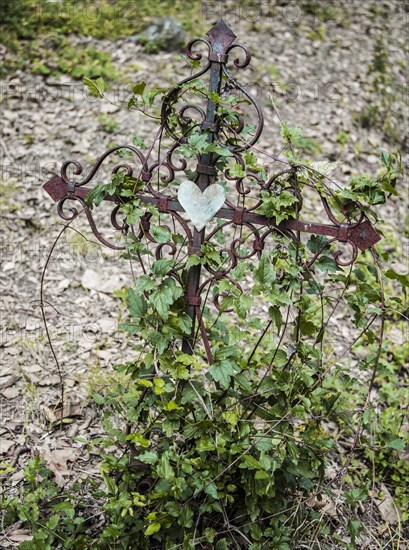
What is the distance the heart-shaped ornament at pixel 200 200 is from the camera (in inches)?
78.6

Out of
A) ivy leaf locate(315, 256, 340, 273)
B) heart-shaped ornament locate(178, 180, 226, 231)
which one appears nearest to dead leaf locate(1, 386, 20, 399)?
heart-shaped ornament locate(178, 180, 226, 231)

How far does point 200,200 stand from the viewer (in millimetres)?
2006

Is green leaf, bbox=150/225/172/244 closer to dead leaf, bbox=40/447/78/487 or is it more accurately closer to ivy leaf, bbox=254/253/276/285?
ivy leaf, bbox=254/253/276/285

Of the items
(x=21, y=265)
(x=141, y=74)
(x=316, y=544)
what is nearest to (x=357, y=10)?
(x=141, y=74)

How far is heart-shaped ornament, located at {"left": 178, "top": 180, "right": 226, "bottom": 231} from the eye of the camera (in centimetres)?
200

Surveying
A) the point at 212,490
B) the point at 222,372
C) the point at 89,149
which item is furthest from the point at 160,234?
the point at 89,149

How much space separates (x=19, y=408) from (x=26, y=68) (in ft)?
11.2

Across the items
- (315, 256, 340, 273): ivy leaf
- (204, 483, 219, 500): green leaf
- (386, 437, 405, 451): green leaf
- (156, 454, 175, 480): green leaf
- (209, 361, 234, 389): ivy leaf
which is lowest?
(204, 483, 219, 500): green leaf

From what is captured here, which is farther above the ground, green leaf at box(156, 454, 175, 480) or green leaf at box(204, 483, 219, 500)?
green leaf at box(156, 454, 175, 480)

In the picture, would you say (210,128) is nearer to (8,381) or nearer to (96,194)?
(96,194)

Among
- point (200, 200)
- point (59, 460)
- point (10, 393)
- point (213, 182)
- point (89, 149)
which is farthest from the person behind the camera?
point (89, 149)

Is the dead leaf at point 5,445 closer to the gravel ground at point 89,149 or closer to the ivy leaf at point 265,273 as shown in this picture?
the gravel ground at point 89,149

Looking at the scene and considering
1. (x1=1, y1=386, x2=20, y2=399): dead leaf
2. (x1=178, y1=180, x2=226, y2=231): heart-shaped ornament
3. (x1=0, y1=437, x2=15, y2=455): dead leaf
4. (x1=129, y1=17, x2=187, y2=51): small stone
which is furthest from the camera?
(x1=129, y1=17, x2=187, y2=51): small stone

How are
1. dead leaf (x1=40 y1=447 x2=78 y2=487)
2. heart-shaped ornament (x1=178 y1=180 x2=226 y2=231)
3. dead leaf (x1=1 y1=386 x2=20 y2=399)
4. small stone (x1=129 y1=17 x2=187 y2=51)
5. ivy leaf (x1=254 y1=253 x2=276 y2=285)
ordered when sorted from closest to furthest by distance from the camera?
ivy leaf (x1=254 y1=253 x2=276 y2=285) < heart-shaped ornament (x1=178 y1=180 x2=226 y2=231) < dead leaf (x1=40 y1=447 x2=78 y2=487) < dead leaf (x1=1 y1=386 x2=20 y2=399) < small stone (x1=129 y1=17 x2=187 y2=51)
